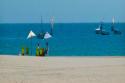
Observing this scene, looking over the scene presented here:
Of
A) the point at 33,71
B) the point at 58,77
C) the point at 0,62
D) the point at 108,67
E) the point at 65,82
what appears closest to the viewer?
the point at 65,82

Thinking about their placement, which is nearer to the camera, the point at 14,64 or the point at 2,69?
the point at 2,69

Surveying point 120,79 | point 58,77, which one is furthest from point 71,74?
point 120,79

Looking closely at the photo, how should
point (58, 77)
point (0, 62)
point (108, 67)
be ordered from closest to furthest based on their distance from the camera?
point (58, 77)
point (108, 67)
point (0, 62)

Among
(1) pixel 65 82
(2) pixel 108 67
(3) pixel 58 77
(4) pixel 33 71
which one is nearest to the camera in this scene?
(1) pixel 65 82

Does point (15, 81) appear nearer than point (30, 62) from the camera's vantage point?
Yes

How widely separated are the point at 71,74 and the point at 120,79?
7.45 ft

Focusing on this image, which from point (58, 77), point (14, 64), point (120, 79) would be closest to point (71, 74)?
point (58, 77)

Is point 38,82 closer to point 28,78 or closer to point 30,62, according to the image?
point 28,78

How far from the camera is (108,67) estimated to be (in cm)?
2205

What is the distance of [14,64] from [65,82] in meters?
6.58

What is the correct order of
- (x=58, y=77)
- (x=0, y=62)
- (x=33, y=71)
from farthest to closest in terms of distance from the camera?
(x=0, y=62)
(x=33, y=71)
(x=58, y=77)

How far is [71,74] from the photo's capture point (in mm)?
19469

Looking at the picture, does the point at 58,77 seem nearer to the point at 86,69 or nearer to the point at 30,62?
the point at 86,69

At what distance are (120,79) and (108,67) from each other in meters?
4.08
